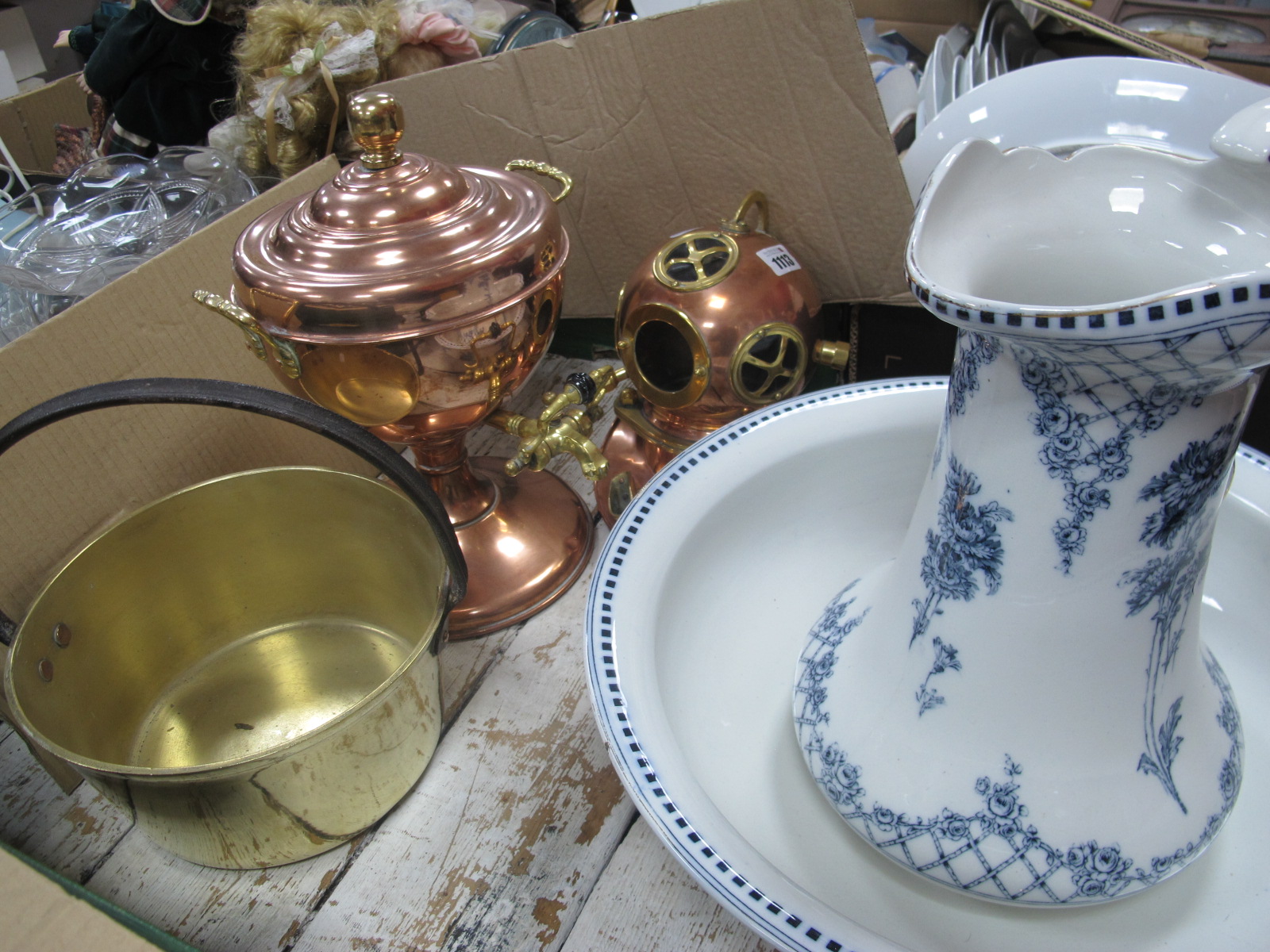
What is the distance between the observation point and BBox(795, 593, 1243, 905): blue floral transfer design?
259 mm

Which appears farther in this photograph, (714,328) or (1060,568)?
(714,328)

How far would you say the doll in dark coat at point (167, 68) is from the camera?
0.69 metres

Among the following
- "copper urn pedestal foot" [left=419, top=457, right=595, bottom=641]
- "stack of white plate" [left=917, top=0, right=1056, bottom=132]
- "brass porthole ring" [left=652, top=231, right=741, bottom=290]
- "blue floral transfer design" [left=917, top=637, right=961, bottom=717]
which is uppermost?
"stack of white plate" [left=917, top=0, right=1056, bottom=132]

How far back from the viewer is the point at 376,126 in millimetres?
426

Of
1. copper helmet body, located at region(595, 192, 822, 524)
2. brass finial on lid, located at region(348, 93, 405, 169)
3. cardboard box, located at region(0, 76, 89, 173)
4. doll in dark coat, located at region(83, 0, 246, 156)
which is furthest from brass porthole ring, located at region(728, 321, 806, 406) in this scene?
cardboard box, located at region(0, 76, 89, 173)

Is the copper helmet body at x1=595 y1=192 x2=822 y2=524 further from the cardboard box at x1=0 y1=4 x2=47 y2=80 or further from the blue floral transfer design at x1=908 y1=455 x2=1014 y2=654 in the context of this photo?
the cardboard box at x1=0 y1=4 x2=47 y2=80

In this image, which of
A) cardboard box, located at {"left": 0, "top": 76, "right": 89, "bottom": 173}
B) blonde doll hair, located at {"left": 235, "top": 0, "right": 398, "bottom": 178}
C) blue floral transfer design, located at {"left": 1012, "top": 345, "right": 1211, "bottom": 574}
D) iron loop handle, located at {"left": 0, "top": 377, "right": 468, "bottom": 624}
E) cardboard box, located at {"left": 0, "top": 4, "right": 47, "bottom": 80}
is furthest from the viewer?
cardboard box, located at {"left": 0, "top": 4, "right": 47, "bottom": 80}

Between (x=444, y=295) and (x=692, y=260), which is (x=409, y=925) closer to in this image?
(x=444, y=295)

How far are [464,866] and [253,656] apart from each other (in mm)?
210

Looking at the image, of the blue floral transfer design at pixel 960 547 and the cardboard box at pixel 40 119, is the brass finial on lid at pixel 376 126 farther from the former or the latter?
the cardboard box at pixel 40 119

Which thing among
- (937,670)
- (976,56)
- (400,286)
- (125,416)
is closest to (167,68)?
(125,416)

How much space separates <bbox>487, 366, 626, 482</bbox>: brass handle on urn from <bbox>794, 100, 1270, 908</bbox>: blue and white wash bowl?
0.20 meters

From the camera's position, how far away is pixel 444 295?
1.34ft

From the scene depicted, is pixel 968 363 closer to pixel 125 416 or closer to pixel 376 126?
pixel 376 126
